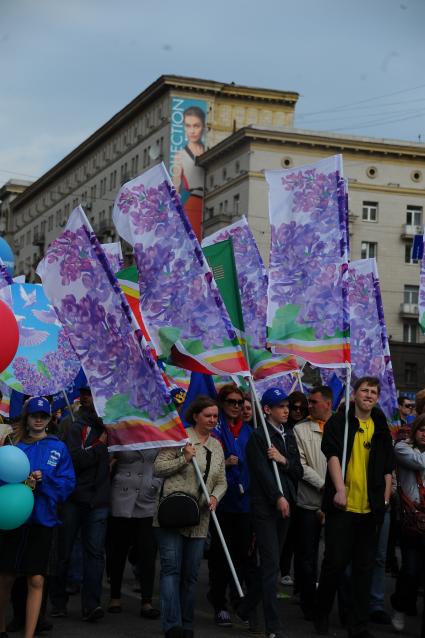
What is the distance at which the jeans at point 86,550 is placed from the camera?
969 cm

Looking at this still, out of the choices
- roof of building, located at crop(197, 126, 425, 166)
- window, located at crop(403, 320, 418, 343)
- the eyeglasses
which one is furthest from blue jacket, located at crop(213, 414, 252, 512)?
window, located at crop(403, 320, 418, 343)

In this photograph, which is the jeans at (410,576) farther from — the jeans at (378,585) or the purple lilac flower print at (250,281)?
the purple lilac flower print at (250,281)

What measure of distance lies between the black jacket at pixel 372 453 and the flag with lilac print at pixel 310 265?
0.78m

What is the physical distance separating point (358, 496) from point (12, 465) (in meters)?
2.63

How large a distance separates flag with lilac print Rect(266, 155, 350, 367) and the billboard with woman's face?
62.8 meters

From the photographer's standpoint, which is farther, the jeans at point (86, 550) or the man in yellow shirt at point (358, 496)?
the jeans at point (86, 550)

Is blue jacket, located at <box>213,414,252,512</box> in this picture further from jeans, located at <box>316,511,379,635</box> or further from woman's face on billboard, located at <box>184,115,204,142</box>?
woman's face on billboard, located at <box>184,115,204,142</box>

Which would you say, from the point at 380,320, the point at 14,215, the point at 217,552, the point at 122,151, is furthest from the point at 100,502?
the point at 14,215

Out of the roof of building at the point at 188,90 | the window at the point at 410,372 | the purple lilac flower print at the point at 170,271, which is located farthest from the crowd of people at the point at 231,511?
the roof of building at the point at 188,90

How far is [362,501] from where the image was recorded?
900 cm

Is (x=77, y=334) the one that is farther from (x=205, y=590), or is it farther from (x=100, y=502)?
(x=205, y=590)

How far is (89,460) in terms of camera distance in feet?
32.2

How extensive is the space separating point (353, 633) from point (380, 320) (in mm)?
5810

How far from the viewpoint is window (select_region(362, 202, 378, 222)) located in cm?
6862
